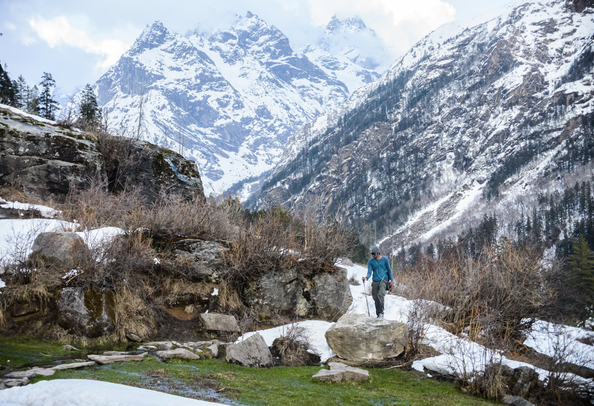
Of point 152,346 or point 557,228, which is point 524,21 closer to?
point 557,228

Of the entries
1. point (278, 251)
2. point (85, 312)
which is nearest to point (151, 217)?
point (85, 312)

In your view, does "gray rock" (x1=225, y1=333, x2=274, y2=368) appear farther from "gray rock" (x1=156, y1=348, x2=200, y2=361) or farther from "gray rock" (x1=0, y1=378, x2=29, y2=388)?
"gray rock" (x1=0, y1=378, x2=29, y2=388)

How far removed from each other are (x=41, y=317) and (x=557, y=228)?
106010 millimetres

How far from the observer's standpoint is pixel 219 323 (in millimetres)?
10266

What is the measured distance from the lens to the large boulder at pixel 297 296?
11570mm

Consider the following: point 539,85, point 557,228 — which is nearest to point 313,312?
point 557,228

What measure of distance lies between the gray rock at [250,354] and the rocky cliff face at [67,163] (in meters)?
8.65

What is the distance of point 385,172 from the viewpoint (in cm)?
18100

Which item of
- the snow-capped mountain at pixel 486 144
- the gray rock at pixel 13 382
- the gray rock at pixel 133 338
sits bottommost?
the gray rock at pixel 13 382

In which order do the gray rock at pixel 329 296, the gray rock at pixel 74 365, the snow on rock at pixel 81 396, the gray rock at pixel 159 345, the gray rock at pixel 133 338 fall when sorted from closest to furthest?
the snow on rock at pixel 81 396, the gray rock at pixel 74 365, the gray rock at pixel 159 345, the gray rock at pixel 133 338, the gray rock at pixel 329 296

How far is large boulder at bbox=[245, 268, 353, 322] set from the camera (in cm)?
1157

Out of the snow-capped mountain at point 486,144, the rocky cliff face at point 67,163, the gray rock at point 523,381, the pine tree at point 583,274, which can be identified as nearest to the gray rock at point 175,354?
the gray rock at point 523,381

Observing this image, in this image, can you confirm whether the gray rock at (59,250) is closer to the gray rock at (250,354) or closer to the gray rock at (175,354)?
the gray rock at (175,354)

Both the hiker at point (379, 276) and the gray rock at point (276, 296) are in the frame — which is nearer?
the hiker at point (379, 276)
